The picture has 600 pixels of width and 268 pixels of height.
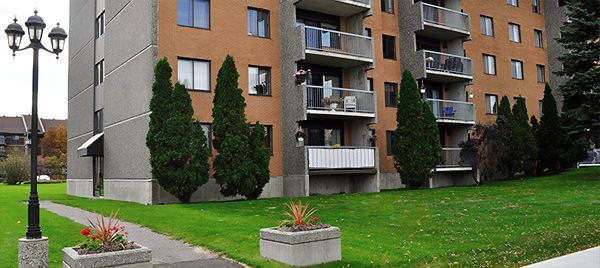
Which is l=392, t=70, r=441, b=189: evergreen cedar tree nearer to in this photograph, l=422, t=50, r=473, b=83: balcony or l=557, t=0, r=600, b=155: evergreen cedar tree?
l=422, t=50, r=473, b=83: balcony

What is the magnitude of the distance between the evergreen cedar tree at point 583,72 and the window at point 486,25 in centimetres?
694

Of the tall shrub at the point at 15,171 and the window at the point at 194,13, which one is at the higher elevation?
the window at the point at 194,13

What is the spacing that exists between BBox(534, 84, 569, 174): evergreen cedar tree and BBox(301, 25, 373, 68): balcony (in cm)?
1477

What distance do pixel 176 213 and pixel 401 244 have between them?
8.89m

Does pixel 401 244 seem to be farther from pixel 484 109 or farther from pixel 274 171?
pixel 484 109

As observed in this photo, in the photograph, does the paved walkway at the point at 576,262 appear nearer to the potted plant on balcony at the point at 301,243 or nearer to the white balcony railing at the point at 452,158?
the potted plant on balcony at the point at 301,243

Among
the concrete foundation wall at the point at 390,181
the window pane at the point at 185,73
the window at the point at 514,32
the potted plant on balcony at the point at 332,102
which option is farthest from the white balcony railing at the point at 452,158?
the window pane at the point at 185,73

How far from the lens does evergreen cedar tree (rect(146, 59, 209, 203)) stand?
71.4 ft

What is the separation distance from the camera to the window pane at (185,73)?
24156mm

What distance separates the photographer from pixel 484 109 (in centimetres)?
3653

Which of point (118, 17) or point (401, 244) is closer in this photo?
point (401, 244)

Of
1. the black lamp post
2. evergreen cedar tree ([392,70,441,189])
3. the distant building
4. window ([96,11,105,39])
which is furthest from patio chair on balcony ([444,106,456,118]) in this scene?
the distant building

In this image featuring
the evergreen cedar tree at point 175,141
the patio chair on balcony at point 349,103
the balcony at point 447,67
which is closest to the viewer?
the evergreen cedar tree at point 175,141

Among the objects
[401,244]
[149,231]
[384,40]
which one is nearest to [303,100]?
[384,40]
